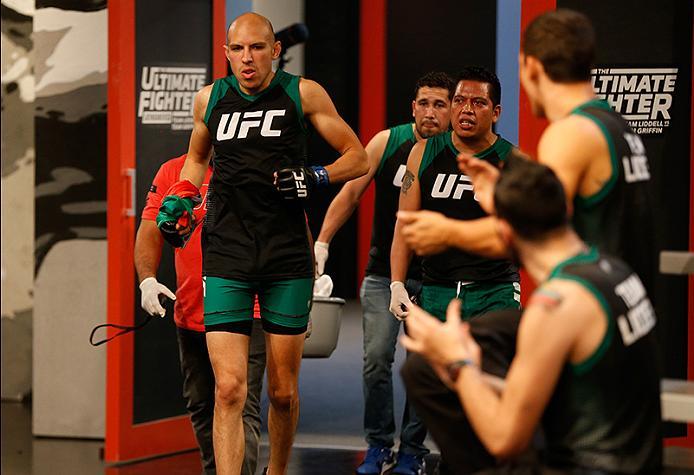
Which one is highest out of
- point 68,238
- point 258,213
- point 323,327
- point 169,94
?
point 169,94

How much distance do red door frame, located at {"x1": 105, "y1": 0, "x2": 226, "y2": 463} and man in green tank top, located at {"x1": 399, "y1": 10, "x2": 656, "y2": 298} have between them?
2826 millimetres

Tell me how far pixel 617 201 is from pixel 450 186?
72.6 inches

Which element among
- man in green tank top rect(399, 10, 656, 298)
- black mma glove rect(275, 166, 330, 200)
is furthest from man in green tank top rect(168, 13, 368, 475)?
man in green tank top rect(399, 10, 656, 298)

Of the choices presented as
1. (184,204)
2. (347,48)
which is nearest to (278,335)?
(184,204)

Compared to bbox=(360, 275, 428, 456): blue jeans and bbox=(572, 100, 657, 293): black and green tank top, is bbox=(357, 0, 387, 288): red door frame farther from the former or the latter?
bbox=(572, 100, 657, 293): black and green tank top

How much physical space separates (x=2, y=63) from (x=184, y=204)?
3047 millimetres

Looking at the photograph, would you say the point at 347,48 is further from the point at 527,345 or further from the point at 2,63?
the point at 527,345

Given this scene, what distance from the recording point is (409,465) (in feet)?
18.6

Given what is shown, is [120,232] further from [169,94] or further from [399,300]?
[399,300]

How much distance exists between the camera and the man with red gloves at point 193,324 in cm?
512

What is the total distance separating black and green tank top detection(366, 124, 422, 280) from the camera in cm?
586

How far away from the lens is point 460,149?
5219 mm

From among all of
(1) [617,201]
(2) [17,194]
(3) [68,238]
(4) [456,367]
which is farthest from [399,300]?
(2) [17,194]

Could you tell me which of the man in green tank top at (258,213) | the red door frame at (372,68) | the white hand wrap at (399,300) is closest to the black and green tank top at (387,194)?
the white hand wrap at (399,300)
